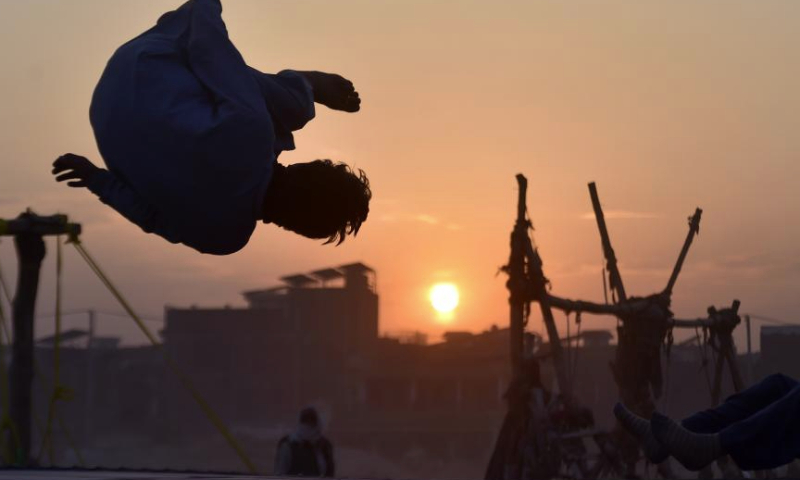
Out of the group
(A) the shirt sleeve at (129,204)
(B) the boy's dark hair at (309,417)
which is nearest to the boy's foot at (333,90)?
(A) the shirt sleeve at (129,204)

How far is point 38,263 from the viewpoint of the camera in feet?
38.0

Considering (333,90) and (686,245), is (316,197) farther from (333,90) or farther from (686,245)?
(686,245)

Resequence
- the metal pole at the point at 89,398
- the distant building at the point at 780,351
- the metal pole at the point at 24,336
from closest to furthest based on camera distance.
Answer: the metal pole at the point at 24,336, the distant building at the point at 780,351, the metal pole at the point at 89,398

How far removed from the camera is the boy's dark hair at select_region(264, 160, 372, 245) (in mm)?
3842

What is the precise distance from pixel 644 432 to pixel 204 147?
7.66ft

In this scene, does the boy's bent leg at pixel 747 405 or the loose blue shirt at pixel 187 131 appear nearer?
the loose blue shirt at pixel 187 131

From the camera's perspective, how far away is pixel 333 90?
164 inches

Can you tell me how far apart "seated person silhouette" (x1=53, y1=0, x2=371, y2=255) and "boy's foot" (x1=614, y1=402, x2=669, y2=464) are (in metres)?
1.58

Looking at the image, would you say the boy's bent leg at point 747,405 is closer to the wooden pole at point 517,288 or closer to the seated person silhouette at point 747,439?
the seated person silhouette at point 747,439

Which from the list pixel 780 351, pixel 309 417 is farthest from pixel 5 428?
pixel 780 351

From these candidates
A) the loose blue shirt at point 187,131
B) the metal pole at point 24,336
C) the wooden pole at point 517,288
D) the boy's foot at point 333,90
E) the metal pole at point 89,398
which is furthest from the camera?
the metal pole at point 89,398

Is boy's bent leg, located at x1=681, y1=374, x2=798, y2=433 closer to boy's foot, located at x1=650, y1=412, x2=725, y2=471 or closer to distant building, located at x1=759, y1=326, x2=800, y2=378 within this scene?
boy's foot, located at x1=650, y1=412, x2=725, y2=471

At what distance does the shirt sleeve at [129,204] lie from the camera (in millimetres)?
3758

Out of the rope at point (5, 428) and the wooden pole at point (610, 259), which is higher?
the wooden pole at point (610, 259)
